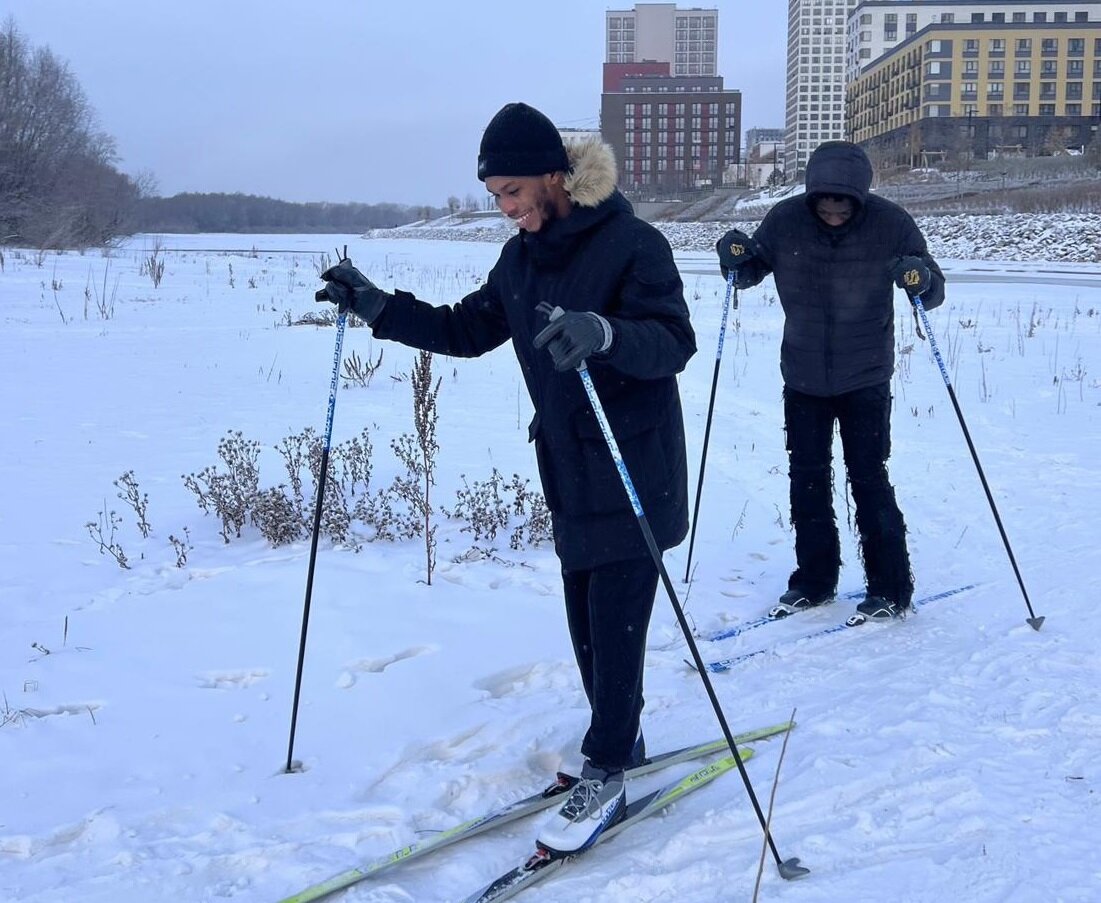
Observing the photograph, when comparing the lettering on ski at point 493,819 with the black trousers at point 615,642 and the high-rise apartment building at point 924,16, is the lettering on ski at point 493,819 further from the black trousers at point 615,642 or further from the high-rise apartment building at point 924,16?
the high-rise apartment building at point 924,16

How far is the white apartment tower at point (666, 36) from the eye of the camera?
156m

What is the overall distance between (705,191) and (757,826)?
71537 millimetres

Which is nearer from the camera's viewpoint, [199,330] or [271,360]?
[271,360]

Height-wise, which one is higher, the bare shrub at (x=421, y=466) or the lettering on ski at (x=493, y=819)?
the bare shrub at (x=421, y=466)

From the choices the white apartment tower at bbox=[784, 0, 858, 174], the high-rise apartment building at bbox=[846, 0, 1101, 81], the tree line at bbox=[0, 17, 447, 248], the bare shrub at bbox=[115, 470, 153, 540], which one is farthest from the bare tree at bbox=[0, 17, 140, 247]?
the white apartment tower at bbox=[784, 0, 858, 174]

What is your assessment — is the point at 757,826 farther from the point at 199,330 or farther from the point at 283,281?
the point at 283,281

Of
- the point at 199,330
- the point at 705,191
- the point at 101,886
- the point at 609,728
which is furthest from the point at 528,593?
the point at 705,191

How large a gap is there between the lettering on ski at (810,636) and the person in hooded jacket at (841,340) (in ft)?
0.46

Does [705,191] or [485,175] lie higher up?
[705,191]

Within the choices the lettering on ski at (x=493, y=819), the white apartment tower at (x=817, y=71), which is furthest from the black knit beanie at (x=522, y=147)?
the white apartment tower at (x=817, y=71)

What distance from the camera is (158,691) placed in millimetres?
3754

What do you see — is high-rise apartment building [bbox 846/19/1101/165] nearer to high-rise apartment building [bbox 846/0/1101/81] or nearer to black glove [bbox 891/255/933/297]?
high-rise apartment building [bbox 846/0/1101/81]

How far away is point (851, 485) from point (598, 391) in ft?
7.38

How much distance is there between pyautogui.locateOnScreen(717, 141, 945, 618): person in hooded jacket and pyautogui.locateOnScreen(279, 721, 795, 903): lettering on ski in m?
1.31
